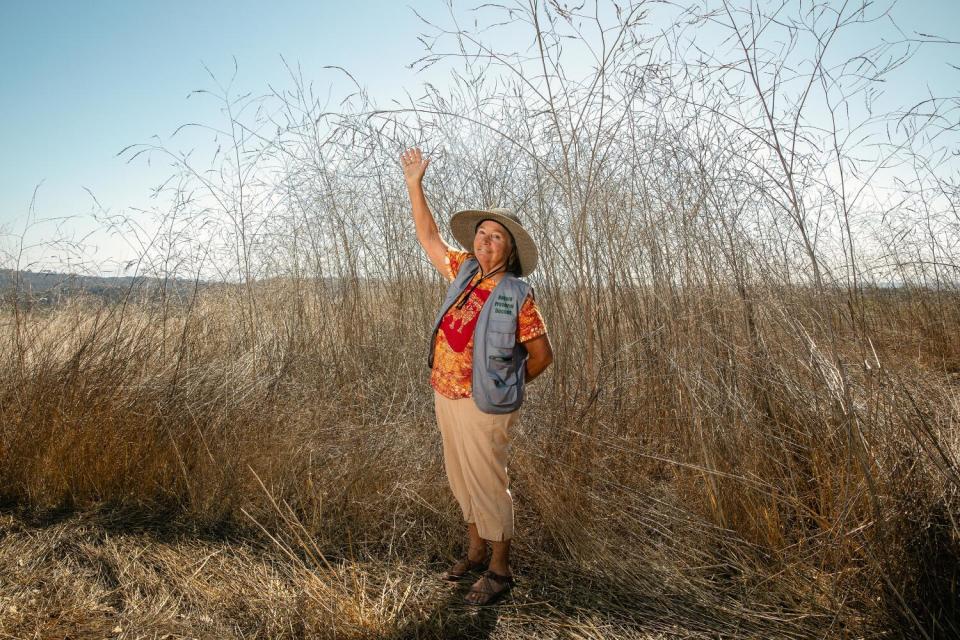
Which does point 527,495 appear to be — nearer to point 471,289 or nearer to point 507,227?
point 471,289

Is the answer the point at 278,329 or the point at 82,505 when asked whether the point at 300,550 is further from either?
the point at 278,329

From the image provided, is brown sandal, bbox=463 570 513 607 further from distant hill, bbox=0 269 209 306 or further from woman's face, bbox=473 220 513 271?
distant hill, bbox=0 269 209 306

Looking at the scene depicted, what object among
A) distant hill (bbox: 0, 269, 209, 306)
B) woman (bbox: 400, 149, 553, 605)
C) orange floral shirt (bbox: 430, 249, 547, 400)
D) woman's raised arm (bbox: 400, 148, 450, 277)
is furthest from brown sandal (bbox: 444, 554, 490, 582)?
distant hill (bbox: 0, 269, 209, 306)

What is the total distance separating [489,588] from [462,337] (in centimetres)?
86

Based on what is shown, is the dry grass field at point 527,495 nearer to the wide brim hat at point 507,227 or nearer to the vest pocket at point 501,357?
the vest pocket at point 501,357

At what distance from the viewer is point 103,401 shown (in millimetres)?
2762

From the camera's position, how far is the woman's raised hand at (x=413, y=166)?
2.07m

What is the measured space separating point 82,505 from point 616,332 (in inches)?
107

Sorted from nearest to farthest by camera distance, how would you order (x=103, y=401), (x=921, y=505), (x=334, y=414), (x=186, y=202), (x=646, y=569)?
(x=921, y=505), (x=646, y=569), (x=103, y=401), (x=334, y=414), (x=186, y=202)

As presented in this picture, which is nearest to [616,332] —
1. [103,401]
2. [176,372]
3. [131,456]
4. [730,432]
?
[730,432]

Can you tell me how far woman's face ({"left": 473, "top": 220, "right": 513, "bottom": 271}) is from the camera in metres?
1.83

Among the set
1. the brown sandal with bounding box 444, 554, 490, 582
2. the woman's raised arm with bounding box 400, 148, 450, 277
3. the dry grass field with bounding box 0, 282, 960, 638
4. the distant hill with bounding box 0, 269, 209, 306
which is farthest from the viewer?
the distant hill with bounding box 0, 269, 209, 306

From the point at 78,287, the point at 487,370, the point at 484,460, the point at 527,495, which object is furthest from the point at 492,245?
the point at 78,287

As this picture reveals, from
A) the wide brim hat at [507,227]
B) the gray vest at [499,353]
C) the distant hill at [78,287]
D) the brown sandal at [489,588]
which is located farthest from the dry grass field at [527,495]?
the wide brim hat at [507,227]
